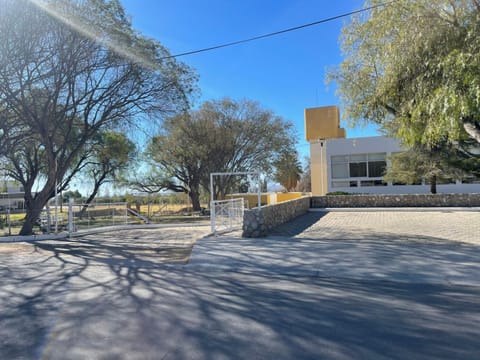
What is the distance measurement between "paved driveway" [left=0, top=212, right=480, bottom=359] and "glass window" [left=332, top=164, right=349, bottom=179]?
69.6 ft

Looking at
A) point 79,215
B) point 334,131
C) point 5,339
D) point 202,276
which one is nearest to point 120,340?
point 5,339

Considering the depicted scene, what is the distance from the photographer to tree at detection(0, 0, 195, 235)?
11562 mm

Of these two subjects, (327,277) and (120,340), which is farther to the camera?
(327,277)

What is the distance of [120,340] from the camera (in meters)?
3.68

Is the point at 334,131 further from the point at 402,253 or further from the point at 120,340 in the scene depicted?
the point at 120,340

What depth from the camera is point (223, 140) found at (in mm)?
25797

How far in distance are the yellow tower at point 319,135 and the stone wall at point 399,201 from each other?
9940 mm

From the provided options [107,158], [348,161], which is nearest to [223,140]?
[107,158]

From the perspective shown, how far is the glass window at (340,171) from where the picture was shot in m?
30.4

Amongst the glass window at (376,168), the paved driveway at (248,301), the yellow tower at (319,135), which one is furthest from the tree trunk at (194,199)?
the paved driveway at (248,301)

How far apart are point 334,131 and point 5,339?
32.0 meters

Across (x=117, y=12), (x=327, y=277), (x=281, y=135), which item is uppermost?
(x=117, y=12)

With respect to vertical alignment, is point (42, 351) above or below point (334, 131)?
below

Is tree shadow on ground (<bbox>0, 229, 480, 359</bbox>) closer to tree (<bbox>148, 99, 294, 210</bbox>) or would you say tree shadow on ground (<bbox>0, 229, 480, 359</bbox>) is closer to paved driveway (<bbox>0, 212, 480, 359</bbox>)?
paved driveway (<bbox>0, 212, 480, 359</bbox>)
